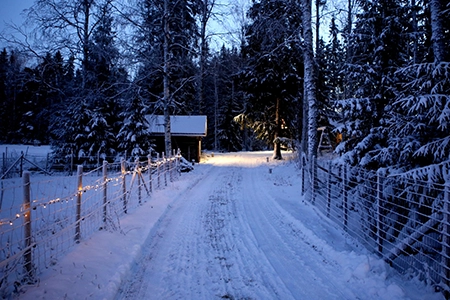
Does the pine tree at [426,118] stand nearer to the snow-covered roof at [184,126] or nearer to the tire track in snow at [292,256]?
the tire track in snow at [292,256]

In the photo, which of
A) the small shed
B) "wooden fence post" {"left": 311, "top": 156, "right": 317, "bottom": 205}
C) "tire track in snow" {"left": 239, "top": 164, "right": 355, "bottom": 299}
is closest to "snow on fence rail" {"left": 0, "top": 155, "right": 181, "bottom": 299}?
"tire track in snow" {"left": 239, "top": 164, "right": 355, "bottom": 299}

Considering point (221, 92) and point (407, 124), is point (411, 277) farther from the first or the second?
point (221, 92)

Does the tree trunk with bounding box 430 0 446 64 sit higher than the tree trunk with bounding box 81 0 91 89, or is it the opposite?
the tree trunk with bounding box 81 0 91 89

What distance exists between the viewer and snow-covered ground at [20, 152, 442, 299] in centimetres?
363

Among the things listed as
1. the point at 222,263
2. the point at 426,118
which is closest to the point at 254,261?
the point at 222,263

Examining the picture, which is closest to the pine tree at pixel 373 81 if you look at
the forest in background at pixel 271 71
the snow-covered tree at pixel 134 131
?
the forest in background at pixel 271 71

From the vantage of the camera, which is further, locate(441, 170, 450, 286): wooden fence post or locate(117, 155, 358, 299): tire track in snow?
locate(117, 155, 358, 299): tire track in snow

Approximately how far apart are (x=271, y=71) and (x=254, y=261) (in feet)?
64.6

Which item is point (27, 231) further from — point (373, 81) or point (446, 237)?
point (373, 81)

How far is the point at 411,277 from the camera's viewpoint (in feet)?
13.6

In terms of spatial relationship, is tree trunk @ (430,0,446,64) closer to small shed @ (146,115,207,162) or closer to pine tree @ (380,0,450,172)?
pine tree @ (380,0,450,172)

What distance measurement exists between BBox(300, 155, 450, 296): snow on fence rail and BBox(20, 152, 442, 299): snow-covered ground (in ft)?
1.15

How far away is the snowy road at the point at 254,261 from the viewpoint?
371cm

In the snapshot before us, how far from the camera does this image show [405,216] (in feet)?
13.6
